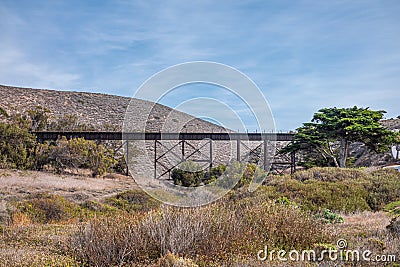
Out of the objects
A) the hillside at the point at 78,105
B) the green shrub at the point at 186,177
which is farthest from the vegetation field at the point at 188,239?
the hillside at the point at 78,105

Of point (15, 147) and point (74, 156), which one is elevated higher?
point (15, 147)

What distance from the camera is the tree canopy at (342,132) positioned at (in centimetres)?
2288

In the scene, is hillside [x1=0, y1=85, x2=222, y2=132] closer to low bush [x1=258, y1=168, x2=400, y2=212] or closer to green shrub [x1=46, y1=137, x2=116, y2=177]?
green shrub [x1=46, y1=137, x2=116, y2=177]

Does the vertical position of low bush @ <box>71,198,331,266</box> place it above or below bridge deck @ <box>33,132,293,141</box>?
below

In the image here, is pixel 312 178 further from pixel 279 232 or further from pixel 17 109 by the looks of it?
pixel 17 109

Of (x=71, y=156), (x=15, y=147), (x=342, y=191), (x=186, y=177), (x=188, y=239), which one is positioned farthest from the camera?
(x=71, y=156)

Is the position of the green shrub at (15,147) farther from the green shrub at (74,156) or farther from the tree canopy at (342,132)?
the tree canopy at (342,132)

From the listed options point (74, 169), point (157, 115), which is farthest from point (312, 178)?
point (157, 115)

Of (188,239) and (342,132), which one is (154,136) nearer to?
(342,132)

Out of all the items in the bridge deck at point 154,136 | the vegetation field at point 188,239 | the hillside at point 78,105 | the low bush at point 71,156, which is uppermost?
the hillside at point 78,105

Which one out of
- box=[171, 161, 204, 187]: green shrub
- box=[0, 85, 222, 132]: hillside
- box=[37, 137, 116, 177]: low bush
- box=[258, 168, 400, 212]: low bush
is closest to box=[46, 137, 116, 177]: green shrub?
box=[37, 137, 116, 177]: low bush

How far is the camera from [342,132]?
2336 centimetres

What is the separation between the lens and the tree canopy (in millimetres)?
22875

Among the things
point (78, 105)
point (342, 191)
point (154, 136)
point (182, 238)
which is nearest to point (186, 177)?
point (154, 136)
